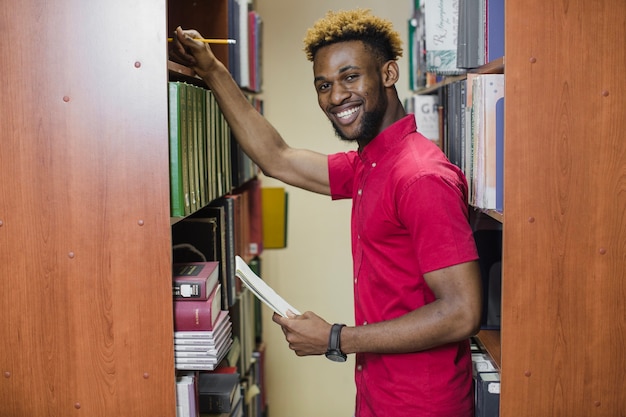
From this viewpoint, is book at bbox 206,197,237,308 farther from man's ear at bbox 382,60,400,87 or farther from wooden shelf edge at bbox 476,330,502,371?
wooden shelf edge at bbox 476,330,502,371

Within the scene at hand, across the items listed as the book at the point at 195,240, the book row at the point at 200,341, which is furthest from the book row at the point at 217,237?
the book row at the point at 200,341

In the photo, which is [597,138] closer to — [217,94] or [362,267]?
[362,267]

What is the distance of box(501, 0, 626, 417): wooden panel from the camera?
55.2 inches

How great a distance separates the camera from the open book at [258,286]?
1.50m

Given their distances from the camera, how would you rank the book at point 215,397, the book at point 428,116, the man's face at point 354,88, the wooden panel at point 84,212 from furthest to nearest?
1. the book at point 428,116
2. the book at point 215,397
3. the man's face at point 354,88
4. the wooden panel at point 84,212

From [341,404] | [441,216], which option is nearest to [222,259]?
[441,216]

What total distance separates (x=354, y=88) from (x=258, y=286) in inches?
21.5

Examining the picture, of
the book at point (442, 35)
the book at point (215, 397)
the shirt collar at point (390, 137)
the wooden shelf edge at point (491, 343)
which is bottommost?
the book at point (215, 397)

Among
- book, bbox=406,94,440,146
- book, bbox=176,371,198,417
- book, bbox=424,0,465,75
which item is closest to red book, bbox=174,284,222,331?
book, bbox=176,371,198,417

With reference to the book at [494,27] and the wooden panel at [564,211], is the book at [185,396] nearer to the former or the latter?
the wooden panel at [564,211]

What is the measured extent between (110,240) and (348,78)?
706 millimetres

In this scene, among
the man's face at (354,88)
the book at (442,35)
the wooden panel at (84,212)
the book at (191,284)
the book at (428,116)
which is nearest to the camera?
the wooden panel at (84,212)

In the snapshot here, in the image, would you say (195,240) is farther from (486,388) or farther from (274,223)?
(274,223)

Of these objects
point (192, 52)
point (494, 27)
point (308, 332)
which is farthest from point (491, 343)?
point (192, 52)
